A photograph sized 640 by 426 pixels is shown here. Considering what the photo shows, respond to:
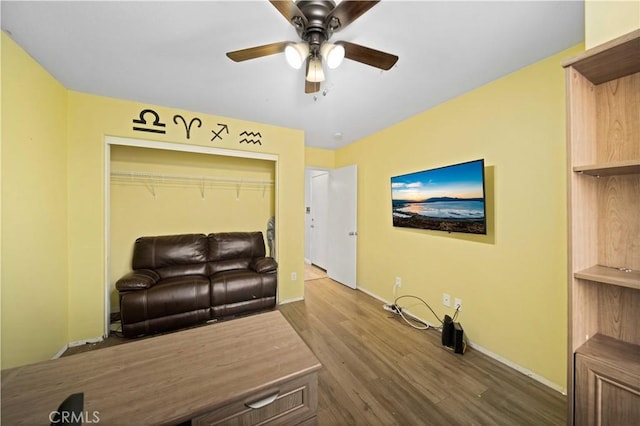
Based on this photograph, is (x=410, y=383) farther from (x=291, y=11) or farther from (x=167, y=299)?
(x=291, y=11)

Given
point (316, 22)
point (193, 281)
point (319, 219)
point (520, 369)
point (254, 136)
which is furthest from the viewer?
point (319, 219)

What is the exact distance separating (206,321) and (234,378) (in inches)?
79.4

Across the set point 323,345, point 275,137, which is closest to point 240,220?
point 275,137

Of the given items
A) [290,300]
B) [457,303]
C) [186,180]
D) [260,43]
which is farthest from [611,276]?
[186,180]

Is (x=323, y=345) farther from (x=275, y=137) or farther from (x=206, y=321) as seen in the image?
(x=275, y=137)

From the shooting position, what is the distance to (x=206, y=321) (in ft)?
8.44

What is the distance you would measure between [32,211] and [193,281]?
1.36 metres

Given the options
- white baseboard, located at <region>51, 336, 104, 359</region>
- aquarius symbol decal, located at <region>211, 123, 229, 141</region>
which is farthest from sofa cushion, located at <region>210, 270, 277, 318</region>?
aquarius symbol decal, located at <region>211, 123, 229, 141</region>

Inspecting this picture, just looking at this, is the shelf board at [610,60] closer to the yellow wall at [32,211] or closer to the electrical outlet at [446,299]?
the electrical outlet at [446,299]

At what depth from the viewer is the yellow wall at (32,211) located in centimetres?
158

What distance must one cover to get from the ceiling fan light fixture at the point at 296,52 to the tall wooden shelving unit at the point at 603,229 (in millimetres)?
1230

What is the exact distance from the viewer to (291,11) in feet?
3.65

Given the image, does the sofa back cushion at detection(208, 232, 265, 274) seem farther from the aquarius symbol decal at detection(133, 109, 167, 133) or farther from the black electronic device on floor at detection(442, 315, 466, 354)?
the black electronic device on floor at detection(442, 315, 466, 354)

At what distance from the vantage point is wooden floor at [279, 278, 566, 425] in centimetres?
146
